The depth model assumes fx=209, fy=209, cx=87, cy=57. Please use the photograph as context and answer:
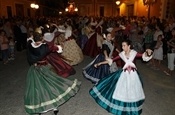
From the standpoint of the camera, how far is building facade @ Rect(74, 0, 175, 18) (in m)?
16.8

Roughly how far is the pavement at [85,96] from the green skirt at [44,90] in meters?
0.69

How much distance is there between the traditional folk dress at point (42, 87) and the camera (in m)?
4.46

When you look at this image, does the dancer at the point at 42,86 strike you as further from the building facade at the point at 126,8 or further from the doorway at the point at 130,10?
the doorway at the point at 130,10

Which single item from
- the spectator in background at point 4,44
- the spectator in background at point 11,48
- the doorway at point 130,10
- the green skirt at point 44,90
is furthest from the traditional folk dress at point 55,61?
the doorway at point 130,10

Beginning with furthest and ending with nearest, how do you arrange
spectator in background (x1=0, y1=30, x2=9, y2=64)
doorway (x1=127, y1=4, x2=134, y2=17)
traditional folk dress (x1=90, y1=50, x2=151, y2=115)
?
doorway (x1=127, y1=4, x2=134, y2=17) → spectator in background (x1=0, y1=30, x2=9, y2=64) → traditional folk dress (x1=90, y1=50, x2=151, y2=115)

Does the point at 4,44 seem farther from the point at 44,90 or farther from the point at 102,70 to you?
the point at 44,90

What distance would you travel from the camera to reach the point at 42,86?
457cm

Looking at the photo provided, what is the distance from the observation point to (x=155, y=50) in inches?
340

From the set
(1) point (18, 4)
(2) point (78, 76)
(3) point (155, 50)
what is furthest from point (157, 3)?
(1) point (18, 4)

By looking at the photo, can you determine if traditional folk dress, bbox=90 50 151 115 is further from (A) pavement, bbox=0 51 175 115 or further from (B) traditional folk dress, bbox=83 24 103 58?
(B) traditional folk dress, bbox=83 24 103 58

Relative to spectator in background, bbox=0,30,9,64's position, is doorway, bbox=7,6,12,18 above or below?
above

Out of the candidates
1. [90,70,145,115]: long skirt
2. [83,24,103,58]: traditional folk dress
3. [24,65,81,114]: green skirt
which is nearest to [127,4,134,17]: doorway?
[83,24,103,58]: traditional folk dress

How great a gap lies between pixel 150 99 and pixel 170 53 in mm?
2935

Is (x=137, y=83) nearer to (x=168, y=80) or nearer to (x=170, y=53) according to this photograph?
(x=168, y=80)
